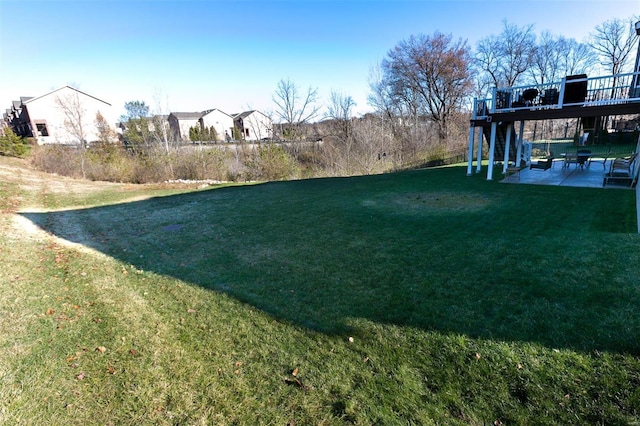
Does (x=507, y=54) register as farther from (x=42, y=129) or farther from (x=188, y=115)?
(x=42, y=129)

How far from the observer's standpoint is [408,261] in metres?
4.70

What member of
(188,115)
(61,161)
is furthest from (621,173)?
(188,115)

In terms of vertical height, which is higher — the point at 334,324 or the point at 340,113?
the point at 340,113

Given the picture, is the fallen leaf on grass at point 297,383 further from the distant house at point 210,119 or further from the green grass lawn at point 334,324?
the distant house at point 210,119

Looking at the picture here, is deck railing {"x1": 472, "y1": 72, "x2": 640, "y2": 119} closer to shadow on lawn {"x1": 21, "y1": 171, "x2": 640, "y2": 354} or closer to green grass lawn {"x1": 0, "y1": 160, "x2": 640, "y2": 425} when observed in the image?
shadow on lawn {"x1": 21, "y1": 171, "x2": 640, "y2": 354}

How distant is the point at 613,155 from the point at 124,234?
71.5 feet

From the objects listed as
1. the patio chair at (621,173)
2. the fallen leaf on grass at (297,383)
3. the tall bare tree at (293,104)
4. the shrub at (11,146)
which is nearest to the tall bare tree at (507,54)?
the tall bare tree at (293,104)

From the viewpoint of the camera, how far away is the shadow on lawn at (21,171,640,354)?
3.18 metres

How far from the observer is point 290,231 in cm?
662

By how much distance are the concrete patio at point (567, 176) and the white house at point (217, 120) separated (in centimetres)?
4972

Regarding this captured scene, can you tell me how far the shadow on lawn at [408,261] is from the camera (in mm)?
Answer: 3176

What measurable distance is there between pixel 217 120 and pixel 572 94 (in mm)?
56460

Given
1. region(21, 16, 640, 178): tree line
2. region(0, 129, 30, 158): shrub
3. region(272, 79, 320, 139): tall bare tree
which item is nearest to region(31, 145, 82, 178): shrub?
region(21, 16, 640, 178): tree line

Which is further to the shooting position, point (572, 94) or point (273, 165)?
point (273, 165)
